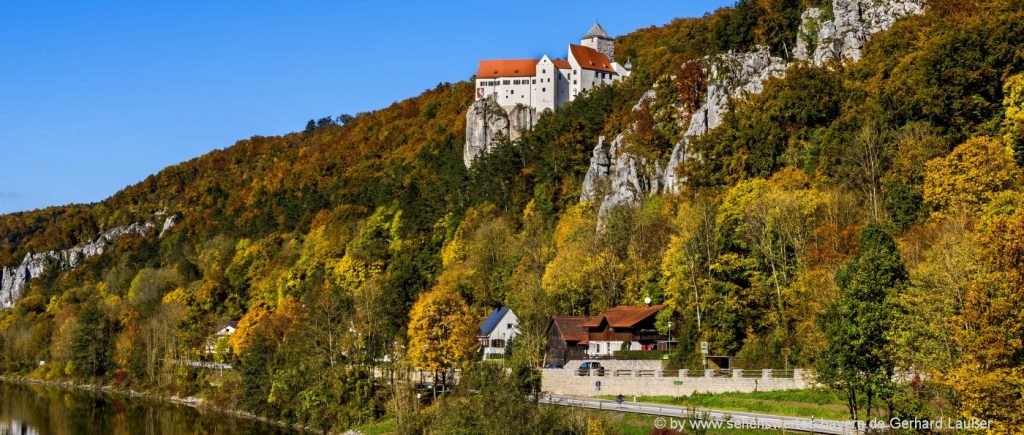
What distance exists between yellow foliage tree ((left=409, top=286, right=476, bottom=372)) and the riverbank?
907 centimetres

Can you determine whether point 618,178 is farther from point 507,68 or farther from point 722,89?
point 507,68

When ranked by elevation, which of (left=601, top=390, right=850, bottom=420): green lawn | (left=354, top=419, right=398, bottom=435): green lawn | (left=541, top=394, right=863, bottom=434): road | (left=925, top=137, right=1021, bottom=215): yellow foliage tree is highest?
(left=925, top=137, right=1021, bottom=215): yellow foliage tree

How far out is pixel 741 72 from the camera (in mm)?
92938

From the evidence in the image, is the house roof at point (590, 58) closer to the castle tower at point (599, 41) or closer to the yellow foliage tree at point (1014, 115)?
the castle tower at point (599, 41)

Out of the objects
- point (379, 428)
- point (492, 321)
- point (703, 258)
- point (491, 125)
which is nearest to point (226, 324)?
point (491, 125)

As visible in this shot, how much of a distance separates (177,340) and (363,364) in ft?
142

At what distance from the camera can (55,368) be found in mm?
119875

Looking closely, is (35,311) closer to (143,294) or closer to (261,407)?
(143,294)

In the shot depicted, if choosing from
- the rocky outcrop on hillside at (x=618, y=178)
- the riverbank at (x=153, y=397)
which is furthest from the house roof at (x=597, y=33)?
the riverbank at (x=153, y=397)

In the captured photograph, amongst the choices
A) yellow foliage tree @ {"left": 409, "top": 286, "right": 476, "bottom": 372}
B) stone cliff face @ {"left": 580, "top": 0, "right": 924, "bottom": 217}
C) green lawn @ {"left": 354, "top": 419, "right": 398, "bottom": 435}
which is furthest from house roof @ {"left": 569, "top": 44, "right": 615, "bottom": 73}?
green lawn @ {"left": 354, "top": 419, "right": 398, "bottom": 435}

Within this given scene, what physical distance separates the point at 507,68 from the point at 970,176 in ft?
309

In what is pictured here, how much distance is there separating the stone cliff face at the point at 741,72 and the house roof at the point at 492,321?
1284 centimetres

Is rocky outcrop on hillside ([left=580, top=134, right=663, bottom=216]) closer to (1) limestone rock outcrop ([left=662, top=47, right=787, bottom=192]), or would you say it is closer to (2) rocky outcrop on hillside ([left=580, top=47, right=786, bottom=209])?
(2) rocky outcrop on hillside ([left=580, top=47, right=786, bottom=209])

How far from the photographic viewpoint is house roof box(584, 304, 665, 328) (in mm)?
68000
